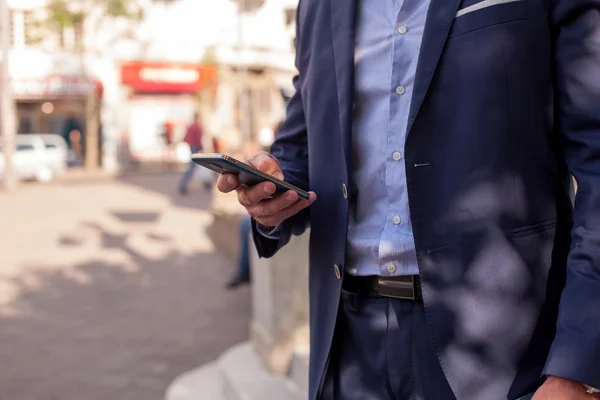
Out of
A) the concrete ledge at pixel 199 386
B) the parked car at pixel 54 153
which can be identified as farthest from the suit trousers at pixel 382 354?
the parked car at pixel 54 153

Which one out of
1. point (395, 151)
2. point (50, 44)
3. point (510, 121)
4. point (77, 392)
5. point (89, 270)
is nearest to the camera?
point (510, 121)

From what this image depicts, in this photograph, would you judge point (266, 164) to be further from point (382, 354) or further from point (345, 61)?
point (382, 354)

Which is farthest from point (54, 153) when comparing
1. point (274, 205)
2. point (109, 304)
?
point (274, 205)

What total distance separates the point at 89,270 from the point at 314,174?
7.06 m

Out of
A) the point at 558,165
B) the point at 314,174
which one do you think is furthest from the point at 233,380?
the point at 558,165

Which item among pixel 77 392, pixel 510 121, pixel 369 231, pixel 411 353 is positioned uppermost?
pixel 510 121

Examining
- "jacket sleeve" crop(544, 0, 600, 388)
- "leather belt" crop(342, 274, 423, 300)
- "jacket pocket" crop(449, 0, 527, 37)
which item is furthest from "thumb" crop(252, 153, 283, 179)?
"jacket sleeve" crop(544, 0, 600, 388)

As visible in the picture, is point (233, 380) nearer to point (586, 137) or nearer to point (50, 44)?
point (586, 137)

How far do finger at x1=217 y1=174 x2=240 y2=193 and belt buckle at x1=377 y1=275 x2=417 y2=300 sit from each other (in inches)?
13.8

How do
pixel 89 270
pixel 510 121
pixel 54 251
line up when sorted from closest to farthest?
pixel 510 121, pixel 89 270, pixel 54 251

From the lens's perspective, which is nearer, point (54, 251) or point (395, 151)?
point (395, 151)

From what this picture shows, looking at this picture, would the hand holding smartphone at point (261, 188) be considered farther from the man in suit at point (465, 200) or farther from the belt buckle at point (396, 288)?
the belt buckle at point (396, 288)

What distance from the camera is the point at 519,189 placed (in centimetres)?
131

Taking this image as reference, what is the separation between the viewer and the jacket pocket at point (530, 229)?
1305mm
